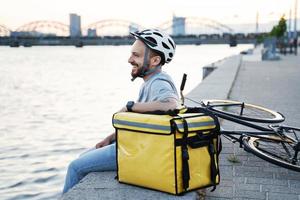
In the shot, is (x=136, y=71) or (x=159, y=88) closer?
(x=159, y=88)

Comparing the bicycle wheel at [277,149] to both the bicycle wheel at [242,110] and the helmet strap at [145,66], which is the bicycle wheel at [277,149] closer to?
the bicycle wheel at [242,110]

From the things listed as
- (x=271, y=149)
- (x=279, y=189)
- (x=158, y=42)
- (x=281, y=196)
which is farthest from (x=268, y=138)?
(x=158, y=42)

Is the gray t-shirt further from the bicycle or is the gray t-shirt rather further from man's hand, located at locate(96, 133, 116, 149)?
the bicycle

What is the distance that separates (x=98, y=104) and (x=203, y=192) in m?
13.4

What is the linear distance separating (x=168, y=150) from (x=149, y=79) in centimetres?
68

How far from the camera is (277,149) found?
15.1ft

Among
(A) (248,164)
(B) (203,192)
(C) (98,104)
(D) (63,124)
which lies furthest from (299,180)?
(C) (98,104)

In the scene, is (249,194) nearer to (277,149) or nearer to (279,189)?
(279,189)

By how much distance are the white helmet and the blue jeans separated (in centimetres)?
88

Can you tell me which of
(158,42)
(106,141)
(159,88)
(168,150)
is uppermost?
(158,42)

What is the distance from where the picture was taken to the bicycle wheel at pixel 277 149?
415cm

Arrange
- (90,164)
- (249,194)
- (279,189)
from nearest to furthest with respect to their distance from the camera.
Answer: (90,164) < (249,194) < (279,189)

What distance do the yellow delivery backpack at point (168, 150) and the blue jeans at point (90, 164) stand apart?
10.0 inches

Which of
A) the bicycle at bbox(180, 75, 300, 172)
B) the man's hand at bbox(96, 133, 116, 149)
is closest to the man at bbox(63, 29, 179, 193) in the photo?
the man's hand at bbox(96, 133, 116, 149)
